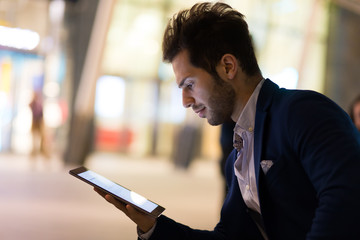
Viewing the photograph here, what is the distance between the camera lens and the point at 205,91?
1.66m

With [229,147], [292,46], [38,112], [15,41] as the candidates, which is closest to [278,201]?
[229,147]

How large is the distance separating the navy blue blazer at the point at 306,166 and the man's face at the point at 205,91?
0.14m

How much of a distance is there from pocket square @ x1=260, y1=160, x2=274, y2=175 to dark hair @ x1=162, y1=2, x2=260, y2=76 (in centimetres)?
36

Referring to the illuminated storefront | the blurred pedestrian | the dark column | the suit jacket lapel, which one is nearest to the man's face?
the suit jacket lapel

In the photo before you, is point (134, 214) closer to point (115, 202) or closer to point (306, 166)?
point (115, 202)

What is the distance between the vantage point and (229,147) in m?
3.63

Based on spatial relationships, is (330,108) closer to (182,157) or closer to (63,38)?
(182,157)

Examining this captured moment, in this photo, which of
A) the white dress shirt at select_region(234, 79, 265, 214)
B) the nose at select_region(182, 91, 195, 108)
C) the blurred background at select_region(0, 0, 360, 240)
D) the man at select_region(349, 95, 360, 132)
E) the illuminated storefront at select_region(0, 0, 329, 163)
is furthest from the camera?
the illuminated storefront at select_region(0, 0, 329, 163)

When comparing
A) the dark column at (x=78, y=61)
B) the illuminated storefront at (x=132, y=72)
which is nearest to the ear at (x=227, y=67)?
the dark column at (x=78, y=61)

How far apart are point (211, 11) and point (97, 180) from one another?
760mm

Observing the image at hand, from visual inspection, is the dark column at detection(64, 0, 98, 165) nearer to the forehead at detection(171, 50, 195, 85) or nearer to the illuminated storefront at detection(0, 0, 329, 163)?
the illuminated storefront at detection(0, 0, 329, 163)

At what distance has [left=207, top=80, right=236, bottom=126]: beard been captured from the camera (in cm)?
164

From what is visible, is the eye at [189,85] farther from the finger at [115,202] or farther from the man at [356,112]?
the man at [356,112]

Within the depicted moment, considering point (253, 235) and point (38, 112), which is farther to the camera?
point (38, 112)
